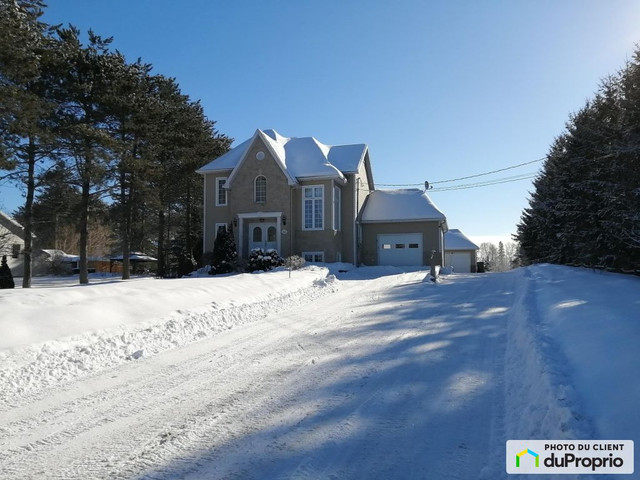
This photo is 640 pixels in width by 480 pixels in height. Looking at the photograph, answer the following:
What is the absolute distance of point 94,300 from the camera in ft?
28.3

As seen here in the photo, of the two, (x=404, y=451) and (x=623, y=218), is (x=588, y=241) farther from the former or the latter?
(x=404, y=451)

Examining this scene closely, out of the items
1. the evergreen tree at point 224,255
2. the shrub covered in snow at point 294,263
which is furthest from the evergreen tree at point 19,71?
the shrub covered in snow at point 294,263

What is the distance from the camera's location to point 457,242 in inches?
1961

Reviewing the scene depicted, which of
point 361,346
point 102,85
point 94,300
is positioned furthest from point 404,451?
point 102,85

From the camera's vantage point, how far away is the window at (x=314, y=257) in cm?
2566

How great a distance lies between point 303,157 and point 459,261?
2782cm

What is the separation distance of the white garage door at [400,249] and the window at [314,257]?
168 inches

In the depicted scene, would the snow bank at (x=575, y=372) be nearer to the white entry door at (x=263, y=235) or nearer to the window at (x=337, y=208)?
the window at (x=337, y=208)

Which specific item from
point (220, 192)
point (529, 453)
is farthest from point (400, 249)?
point (529, 453)

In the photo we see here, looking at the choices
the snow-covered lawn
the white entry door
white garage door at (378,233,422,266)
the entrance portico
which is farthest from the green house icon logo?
white garage door at (378,233,422,266)

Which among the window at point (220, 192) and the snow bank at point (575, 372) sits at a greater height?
the window at point (220, 192)

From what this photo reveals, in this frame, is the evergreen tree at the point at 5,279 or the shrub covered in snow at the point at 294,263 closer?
the evergreen tree at the point at 5,279

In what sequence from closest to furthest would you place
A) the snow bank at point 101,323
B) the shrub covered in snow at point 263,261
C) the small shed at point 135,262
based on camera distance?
the snow bank at point 101,323, the shrub covered in snow at point 263,261, the small shed at point 135,262

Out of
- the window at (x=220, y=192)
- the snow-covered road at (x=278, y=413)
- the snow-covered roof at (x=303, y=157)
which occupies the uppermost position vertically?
the snow-covered roof at (x=303, y=157)
